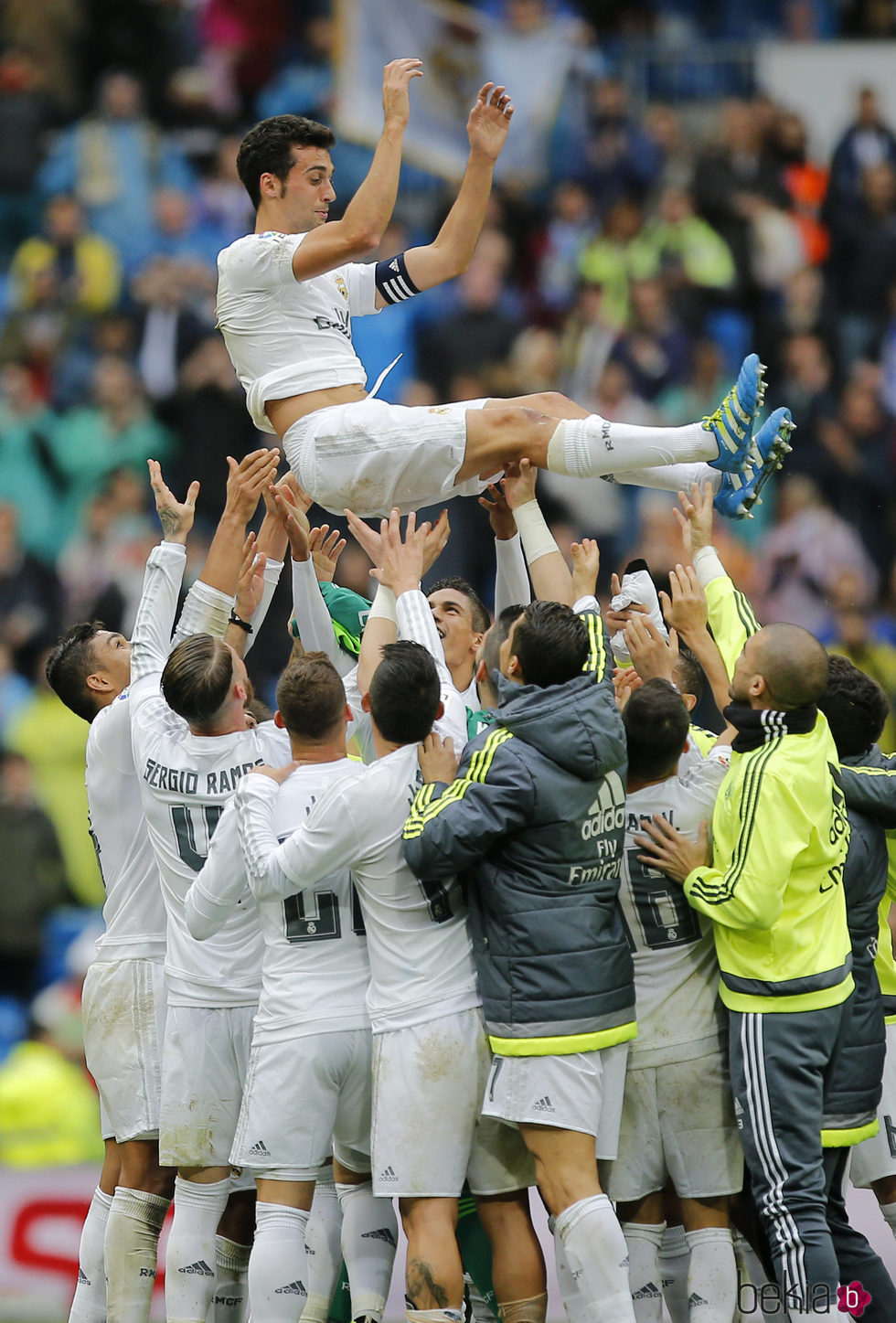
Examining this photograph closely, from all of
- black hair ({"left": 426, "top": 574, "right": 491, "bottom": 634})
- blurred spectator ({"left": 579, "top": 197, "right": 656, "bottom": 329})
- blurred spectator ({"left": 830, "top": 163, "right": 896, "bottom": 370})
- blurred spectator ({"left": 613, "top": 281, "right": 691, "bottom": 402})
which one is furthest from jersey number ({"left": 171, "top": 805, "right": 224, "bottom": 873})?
blurred spectator ({"left": 830, "top": 163, "right": 896, "bottom": 370})

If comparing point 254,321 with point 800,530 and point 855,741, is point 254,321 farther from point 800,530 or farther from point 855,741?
point 800,530

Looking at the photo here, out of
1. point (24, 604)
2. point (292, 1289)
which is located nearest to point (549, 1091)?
point (292, 1289)

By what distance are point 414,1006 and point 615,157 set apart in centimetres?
941

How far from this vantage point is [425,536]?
211 inches

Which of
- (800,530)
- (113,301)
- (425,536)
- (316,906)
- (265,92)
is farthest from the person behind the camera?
(265,92)


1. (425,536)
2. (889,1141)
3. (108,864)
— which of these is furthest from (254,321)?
(889,1141)

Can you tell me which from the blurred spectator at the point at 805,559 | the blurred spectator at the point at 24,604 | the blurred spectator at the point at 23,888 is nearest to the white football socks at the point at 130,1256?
the blurred spectator at the point at 23,888

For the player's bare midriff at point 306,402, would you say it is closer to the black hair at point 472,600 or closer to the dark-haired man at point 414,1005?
the black hair at point 472,600

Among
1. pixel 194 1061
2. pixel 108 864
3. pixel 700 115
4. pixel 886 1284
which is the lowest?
pixel 886 1284

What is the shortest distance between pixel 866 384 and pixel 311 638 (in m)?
6.66

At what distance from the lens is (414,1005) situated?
184 inches

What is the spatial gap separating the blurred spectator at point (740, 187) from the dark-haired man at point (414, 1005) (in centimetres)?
818

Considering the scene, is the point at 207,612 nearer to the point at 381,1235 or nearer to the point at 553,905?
the point at 553,905

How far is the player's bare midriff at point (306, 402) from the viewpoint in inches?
216
